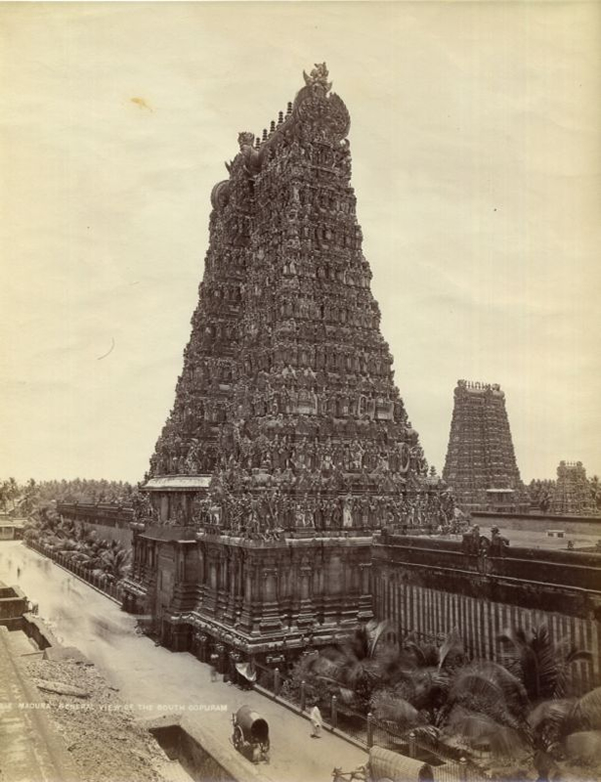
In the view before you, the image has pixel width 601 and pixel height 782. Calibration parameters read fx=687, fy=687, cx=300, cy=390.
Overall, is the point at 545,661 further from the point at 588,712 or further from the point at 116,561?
the point at 116,561

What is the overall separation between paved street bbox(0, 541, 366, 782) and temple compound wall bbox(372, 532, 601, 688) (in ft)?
17.3

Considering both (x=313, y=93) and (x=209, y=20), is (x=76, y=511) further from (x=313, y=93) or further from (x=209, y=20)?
(x=209, y=20)

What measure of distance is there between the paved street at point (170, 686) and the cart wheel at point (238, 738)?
583mm

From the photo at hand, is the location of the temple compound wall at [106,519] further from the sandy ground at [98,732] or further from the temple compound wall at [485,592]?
the sandy ground at [98,732]

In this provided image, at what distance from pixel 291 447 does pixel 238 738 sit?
12851 mm

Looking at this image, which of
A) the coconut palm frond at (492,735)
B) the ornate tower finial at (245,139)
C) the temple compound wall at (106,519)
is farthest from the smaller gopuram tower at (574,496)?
the coconut palm frond at (492,735)

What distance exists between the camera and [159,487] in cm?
3619

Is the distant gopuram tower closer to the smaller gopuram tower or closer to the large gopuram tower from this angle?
the smaller gopuram tower

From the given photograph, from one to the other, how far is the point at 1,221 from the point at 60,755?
45.0 ft

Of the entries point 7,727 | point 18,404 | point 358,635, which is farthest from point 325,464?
point 7,727

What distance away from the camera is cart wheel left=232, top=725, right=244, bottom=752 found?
771 inches

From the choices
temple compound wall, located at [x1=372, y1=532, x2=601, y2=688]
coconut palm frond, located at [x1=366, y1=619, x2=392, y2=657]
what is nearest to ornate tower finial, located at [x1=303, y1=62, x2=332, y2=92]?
temple compound wall, located at [x1=372, y1=532, x2=601, y2=688]

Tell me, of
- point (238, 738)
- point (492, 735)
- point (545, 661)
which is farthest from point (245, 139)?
point (492, 735)

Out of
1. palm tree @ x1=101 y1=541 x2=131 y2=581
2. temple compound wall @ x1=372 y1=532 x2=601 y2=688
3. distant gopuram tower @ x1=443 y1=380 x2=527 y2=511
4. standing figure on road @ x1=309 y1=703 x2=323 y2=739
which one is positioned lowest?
standing figure on road @ x1=309 y1=703 x2=323 y2=739
